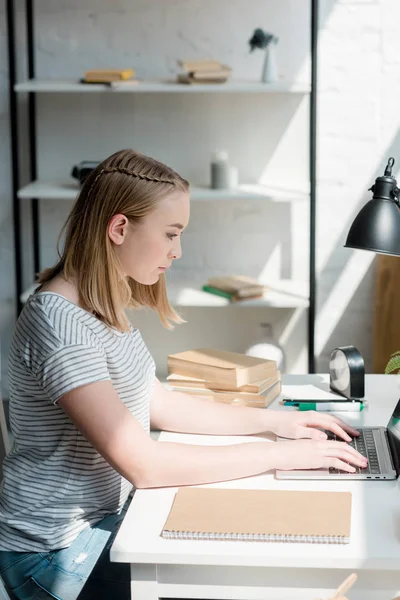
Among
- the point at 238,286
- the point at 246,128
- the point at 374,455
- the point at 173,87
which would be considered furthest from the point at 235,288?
the point at 374,455

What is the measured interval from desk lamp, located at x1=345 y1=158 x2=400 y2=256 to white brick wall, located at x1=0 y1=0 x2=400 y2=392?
167cm

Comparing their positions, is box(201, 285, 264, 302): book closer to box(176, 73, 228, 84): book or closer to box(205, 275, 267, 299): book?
box(205, 275, 267, 299): book

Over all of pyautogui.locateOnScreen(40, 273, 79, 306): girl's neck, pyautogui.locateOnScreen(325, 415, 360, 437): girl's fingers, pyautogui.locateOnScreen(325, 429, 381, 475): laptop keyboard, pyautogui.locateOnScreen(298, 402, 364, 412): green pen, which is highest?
pyautogui.locateOnScreen(40, 273, 79, 306): girl's neck

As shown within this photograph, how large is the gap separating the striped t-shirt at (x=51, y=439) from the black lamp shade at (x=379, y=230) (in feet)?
1.80

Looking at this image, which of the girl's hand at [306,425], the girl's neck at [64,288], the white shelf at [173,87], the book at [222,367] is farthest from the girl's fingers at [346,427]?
the white shelf at [173,87]

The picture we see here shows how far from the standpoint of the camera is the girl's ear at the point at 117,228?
5.11 ft

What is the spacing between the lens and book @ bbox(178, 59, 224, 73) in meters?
3.16

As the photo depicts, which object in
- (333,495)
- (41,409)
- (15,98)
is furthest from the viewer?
(15,98)

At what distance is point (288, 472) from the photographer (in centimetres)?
149

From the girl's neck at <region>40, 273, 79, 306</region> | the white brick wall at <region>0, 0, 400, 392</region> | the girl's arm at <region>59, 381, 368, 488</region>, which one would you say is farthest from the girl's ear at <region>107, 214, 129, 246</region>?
the white brick wall at <region>0, 0, 400, 392</region>

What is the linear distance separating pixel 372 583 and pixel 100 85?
234cm

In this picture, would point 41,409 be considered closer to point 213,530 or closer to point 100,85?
point 213,530

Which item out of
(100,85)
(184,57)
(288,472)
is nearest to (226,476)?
(288,472)

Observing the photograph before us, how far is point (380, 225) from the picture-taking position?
5.78 feet
